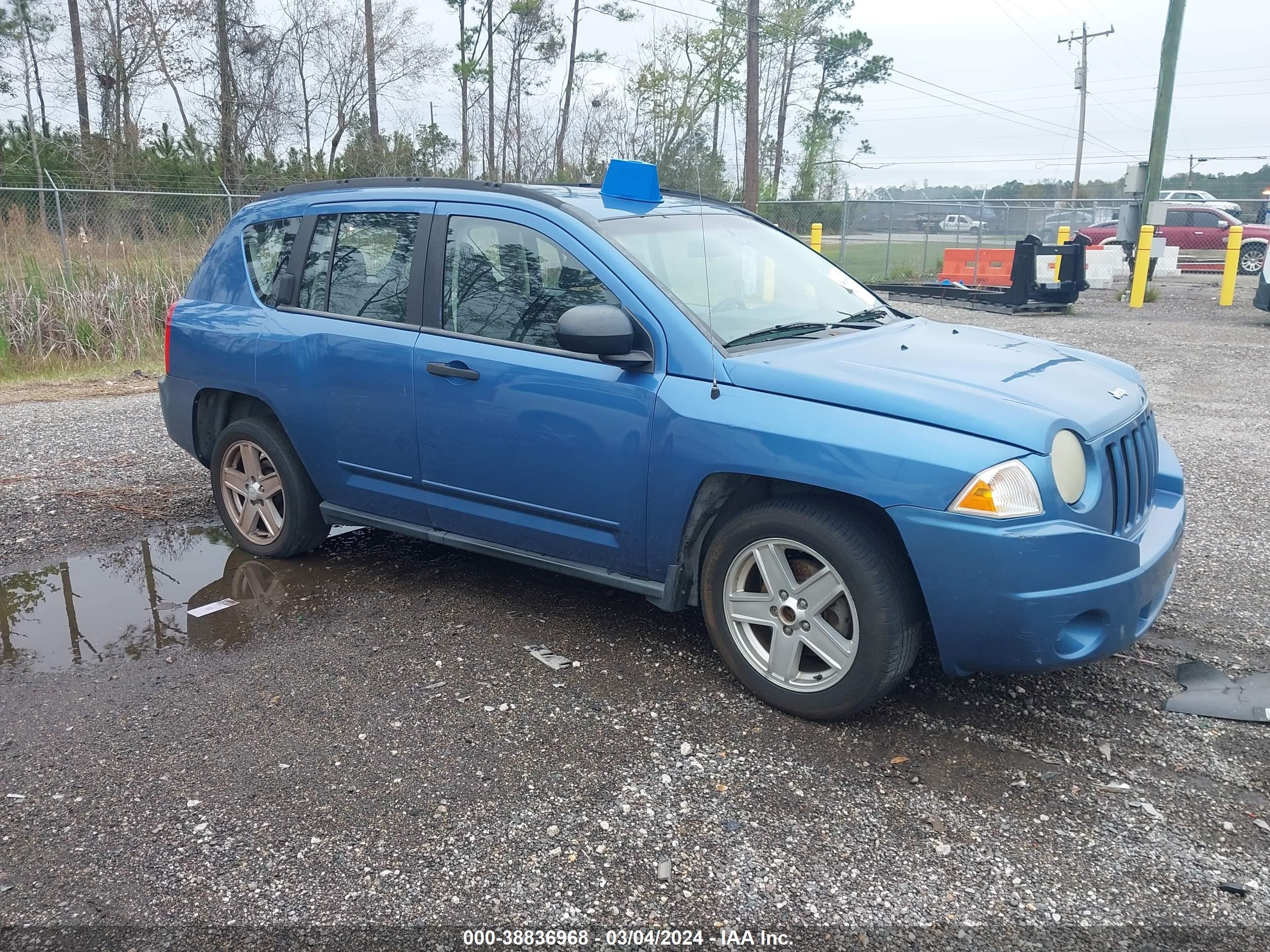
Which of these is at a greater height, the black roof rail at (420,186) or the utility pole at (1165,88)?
the utility pole at (1165,88)

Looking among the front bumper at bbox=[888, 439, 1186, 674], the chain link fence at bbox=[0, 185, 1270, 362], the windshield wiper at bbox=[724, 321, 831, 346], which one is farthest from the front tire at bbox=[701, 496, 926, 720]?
the chain link fence at bbox=[0, 185, 1270, 362]

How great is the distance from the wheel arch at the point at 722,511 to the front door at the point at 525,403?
173 mm

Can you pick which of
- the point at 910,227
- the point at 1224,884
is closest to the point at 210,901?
the point at 1224,884

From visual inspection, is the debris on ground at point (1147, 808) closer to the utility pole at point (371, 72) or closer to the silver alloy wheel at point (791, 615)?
the silver alloy wheel at point (791, 615)

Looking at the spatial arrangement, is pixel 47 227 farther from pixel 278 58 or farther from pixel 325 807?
pixel 278 58

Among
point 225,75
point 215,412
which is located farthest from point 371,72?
point 215,412

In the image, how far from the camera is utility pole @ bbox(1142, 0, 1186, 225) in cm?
1856

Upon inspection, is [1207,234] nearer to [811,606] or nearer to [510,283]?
[510,283]

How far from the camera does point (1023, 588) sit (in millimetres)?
3066

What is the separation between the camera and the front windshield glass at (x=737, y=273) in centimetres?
394

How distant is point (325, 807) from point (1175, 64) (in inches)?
824

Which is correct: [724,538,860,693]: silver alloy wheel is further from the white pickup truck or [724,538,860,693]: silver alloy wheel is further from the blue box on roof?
the white pickup truck

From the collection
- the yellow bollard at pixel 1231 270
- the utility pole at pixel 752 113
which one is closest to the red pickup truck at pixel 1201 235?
the yellow bollard at pixel 1231 270

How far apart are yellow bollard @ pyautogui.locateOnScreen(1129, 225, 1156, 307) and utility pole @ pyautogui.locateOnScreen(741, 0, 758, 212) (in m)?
7.33
